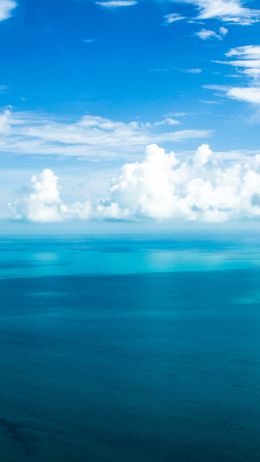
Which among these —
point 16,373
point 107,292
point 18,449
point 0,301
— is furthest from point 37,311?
point 18,449

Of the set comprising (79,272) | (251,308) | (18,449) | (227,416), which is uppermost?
(79,272)

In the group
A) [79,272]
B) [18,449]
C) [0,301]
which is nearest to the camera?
[18,449]

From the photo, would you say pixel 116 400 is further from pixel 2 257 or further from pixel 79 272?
pixel 2 257

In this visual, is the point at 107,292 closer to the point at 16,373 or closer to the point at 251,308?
the point at 251,308

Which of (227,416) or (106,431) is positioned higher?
(227,416)

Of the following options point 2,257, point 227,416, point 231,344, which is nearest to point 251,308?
point 231,344

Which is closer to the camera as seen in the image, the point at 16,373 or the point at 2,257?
the point at 16,373

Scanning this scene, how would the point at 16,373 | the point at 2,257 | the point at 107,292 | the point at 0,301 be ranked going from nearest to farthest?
the point at 16,373
the point at 0,301
the point at 107,292
the point at 2,257
